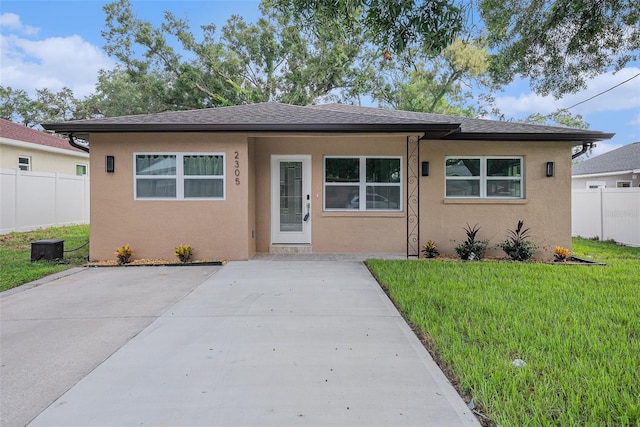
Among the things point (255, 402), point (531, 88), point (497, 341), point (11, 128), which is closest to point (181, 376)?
point (255, 402)

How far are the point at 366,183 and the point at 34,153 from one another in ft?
47.5

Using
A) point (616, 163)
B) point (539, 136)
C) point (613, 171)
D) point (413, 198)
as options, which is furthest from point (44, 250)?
point (616, 163)

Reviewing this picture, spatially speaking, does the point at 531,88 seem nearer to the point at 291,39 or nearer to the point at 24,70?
the point at 291,39

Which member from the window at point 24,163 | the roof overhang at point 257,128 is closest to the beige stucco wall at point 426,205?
the roof overhang at point 257,128

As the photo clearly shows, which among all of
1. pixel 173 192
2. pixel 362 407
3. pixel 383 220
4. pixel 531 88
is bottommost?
pixel 362 407

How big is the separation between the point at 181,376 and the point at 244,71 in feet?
73.8

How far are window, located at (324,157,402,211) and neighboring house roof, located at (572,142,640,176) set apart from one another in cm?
1127

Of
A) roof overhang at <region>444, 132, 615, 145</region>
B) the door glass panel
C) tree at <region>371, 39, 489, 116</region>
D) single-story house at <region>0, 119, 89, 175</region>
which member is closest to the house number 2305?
the door glass panel

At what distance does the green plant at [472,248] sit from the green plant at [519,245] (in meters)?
0.46

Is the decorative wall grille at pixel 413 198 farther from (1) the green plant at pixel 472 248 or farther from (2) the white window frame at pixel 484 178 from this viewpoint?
(1) the green plant at pixel 472 248

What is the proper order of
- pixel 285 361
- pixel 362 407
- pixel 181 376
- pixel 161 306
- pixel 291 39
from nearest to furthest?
pixel 362 407, pixel 181 376, pixel 285 361, pixel 161 306, pixel 291 39

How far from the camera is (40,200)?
43.9ft

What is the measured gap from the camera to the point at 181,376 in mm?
2961

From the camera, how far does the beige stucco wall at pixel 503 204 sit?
340 inches
